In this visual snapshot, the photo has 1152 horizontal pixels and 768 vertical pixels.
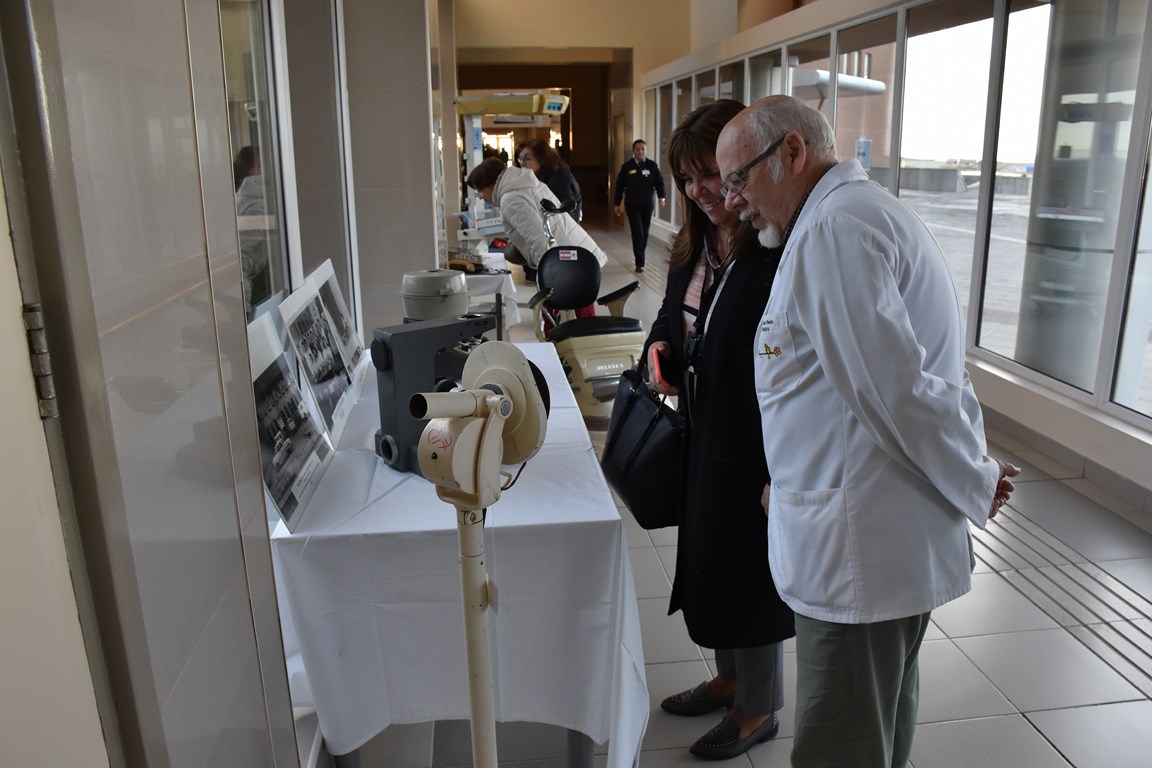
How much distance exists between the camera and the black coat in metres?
1.85

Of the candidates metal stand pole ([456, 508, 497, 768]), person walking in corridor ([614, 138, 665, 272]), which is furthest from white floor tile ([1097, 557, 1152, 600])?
person walking in corridor ([614, 138, 665, 272])

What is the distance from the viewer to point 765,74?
9.57 meters

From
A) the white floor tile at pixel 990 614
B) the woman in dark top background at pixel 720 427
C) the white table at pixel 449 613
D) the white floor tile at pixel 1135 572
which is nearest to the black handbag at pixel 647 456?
the woman in dark top background at pixel 720 427

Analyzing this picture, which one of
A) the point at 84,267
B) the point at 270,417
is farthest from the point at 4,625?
the point at 270,417

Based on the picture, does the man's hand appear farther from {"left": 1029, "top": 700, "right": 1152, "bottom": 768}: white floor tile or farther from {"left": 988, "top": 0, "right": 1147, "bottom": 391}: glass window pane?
{"left": 988, "top": 0, "right": 1147, "bottom": 391}: glass window pane

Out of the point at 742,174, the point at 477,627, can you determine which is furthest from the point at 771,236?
the point at 477,627

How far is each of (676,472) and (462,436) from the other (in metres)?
1.07

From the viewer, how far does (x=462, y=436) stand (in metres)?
1.16

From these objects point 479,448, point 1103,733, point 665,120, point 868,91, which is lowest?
point 1103,733

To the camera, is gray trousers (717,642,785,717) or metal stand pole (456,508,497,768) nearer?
metal stand pole (456,508,497,768)

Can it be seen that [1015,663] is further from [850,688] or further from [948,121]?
[948,121]

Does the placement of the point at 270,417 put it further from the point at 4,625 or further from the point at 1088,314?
the point at 1088,314

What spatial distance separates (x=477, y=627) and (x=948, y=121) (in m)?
5.54

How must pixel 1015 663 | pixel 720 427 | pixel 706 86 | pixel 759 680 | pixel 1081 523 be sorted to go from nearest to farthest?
pixel 720 427 → pixel 759 680 → pixel 1015 663 → pixel 1081 523 → pixel 706 86
